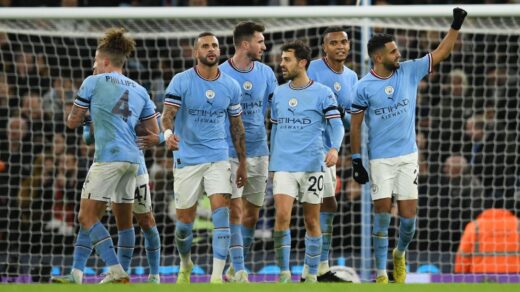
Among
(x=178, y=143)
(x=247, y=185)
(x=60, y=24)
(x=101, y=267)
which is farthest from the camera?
(x=60, y=24)

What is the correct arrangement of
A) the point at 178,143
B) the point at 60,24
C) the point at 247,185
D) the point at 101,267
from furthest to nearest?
the point at 60,24 < the point at 101,267 < the point at 247,185 < the point at 178,143

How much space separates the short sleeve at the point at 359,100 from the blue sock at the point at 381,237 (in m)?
0.91

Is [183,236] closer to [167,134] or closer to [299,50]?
[167,134]

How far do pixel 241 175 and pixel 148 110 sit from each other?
98 cm

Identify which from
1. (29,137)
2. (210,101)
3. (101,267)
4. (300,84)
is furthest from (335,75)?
(29,137)

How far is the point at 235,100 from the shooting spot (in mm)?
10031

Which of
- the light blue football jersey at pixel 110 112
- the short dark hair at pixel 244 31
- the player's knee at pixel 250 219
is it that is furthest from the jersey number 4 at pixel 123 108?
the player's knee at pixel 250 219

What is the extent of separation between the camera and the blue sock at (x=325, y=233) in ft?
35.0

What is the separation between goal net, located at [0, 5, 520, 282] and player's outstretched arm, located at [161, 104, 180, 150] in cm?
318

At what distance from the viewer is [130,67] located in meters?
14.3

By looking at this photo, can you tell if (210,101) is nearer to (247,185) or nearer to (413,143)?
(247,185)

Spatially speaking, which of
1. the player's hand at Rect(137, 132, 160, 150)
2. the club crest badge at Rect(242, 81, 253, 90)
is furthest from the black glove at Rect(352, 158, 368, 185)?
the player's hand at Rect(137, 132, 160, 150)

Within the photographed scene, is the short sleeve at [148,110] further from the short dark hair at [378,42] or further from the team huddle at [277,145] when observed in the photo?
the short dark hair at [378,42]

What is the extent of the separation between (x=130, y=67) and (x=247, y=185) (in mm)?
4116
